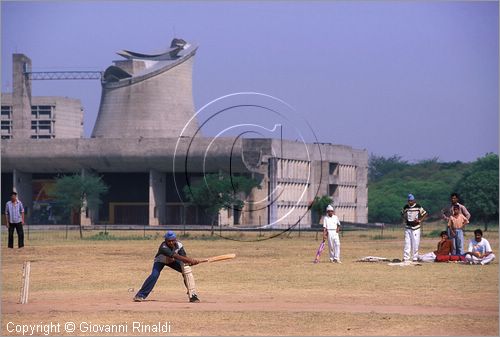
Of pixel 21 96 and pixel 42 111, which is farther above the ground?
pixel 42 111

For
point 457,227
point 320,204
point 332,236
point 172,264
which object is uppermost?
point 320,204

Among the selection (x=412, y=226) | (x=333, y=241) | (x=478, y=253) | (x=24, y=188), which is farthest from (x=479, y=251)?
(x=24, y=188)

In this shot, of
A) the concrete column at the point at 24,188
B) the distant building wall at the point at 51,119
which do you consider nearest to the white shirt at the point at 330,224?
the concrete column at the point at 24,188

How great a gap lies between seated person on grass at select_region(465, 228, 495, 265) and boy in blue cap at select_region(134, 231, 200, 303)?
38.1ft

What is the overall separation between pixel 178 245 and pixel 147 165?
79707mm

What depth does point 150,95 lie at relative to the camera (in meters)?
112

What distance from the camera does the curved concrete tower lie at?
11131 cm

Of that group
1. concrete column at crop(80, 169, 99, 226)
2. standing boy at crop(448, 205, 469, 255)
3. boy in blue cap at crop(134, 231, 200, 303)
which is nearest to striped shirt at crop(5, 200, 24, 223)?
standing boy at crop(448, 205, 469, 255)

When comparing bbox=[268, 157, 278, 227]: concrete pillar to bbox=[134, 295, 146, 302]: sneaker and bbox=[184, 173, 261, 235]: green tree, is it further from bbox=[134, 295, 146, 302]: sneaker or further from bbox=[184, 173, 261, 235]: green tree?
bbox=[134, 295, 146, 302]: sneaker

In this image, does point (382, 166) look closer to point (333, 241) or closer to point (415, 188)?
point (415, 188)

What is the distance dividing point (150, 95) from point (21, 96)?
30.4 meters

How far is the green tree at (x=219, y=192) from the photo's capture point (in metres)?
80.3

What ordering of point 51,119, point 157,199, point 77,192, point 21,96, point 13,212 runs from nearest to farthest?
point 13,212, point 77,192, point 157,199, point 21,96, point 51,119

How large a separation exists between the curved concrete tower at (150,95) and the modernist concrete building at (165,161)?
0.31 feet
